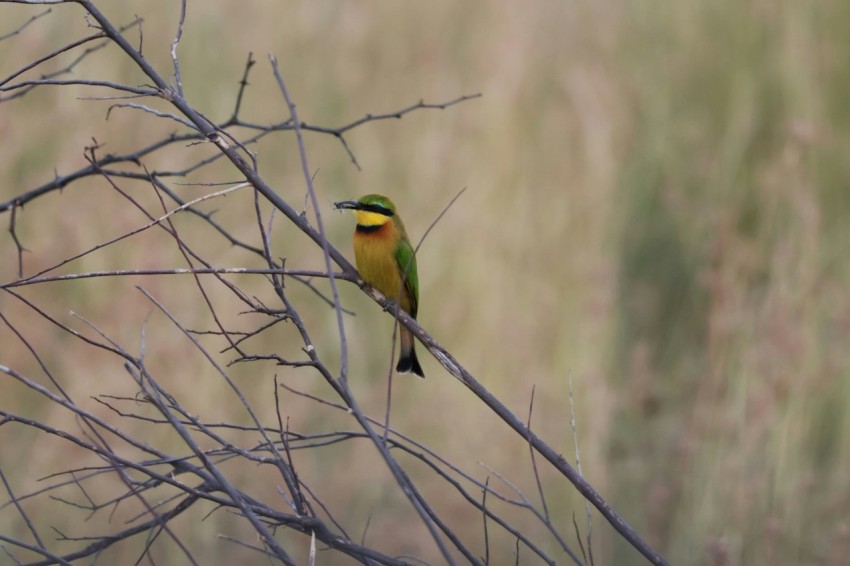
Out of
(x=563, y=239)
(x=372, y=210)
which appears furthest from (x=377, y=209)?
(x=563, y=239)

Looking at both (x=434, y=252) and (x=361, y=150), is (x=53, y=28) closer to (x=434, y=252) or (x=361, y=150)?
(x=361, y=150)

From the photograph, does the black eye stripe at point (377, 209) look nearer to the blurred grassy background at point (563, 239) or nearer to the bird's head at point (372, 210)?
the bird's head at point (372, 210)

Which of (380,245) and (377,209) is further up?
(377,209)

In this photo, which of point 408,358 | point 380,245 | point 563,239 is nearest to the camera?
point 380,245

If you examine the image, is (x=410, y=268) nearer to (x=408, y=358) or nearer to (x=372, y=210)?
(x=372, y=210)

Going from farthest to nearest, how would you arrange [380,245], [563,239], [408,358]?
[563,239]
[408,358]
[380,245]

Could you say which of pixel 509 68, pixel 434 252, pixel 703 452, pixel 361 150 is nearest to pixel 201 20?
pixel 361 150

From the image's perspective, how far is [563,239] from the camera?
5012 millimetres

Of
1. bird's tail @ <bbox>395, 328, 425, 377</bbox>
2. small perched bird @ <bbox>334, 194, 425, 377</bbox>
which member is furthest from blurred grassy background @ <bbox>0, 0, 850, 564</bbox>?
small perched bird @ <bbox>334, 194, 425, 377</bbox>

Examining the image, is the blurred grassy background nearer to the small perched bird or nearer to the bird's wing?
the bird's wing

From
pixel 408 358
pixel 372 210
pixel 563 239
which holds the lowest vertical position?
pixel 408 358

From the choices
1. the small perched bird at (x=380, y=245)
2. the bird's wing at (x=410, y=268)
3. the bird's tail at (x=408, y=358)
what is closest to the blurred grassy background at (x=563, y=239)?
the bird's tail at (x=408, y=358)

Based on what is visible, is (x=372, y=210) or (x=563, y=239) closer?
(x=372, y=210)

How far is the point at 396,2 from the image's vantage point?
21.2 ft
